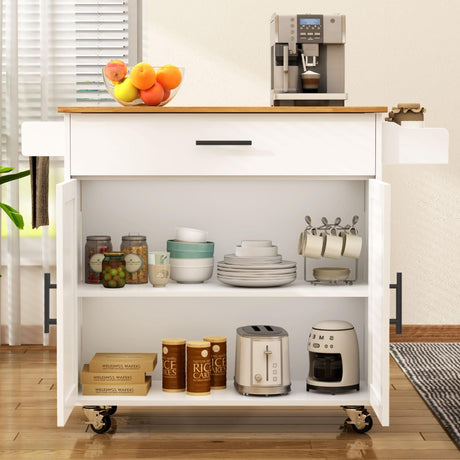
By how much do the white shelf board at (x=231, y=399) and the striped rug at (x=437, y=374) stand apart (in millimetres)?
350

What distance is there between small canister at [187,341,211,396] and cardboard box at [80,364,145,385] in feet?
0.51

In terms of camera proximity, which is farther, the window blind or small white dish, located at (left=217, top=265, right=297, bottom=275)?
the window blind

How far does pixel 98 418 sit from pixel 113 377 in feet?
0.43

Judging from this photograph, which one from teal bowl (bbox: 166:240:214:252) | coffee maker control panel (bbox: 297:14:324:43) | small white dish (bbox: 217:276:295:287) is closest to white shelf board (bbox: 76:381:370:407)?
small white dish (bbox: 217:276:295:287)

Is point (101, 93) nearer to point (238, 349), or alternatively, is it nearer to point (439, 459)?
point (238, 349)

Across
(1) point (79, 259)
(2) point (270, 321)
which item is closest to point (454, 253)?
(2) point (270, 321)

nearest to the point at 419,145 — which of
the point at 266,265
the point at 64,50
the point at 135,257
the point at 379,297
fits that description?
the point at 379,297

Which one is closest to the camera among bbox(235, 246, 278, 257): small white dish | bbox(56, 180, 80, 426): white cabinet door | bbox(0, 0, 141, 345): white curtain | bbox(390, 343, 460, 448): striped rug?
bbox(56, 180, 80, 426): white cabinet door

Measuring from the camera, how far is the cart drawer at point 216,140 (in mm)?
2420

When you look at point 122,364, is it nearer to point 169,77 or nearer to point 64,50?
point 169,77

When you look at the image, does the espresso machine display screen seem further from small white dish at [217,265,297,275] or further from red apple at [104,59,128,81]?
small white dish at [217,265,297,275]

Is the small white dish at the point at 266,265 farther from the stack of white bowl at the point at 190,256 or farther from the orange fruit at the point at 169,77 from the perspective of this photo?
the orange fruit at the point at 169,77

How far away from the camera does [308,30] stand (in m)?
2.62

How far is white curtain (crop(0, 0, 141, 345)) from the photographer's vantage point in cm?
393
